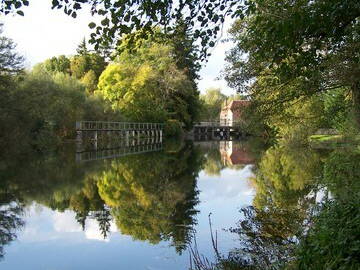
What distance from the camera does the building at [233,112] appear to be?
14.2 m

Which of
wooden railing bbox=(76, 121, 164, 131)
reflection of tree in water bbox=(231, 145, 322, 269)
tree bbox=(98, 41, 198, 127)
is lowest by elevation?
reflection of tree in water bbox=(231, 145, 322, 269)

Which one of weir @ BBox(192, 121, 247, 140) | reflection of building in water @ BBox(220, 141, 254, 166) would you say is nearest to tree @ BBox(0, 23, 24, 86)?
reflection of building in water @ BBox(220, 141, 254, 166)

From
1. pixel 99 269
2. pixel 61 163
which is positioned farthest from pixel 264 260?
pixel 61 163

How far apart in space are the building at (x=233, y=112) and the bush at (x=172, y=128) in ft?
23.1

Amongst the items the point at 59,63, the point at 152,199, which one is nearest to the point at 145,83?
the point at 59,63

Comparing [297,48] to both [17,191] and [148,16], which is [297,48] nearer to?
[148,16]

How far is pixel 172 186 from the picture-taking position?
54.2 feet

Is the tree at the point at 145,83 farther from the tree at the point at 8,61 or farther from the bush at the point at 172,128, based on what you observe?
the tree at the point at 8,61

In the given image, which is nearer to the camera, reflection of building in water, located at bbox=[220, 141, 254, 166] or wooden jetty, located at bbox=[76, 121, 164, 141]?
reflection of building in water, located at bbox=[220, 141, 254, 166]

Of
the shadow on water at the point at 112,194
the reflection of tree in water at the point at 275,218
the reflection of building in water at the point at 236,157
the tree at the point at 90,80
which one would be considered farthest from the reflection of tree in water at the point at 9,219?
the tree at the point at 90,80

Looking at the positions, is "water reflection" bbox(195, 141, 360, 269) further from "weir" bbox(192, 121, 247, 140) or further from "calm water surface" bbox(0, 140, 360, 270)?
"weir" bbox(192, 121, 247, 140)

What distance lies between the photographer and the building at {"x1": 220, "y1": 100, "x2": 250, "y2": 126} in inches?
558

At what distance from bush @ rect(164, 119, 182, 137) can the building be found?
705 cm

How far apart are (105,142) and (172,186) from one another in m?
28.0
